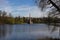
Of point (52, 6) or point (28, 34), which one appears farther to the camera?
point (28, 34)

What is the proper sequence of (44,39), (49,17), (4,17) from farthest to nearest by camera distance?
(4,17) → (44,39) → (49,17)

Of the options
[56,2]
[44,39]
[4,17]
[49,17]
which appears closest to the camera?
[56,2]

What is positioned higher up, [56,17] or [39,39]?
[56,17]

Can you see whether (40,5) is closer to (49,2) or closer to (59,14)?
(49,2)

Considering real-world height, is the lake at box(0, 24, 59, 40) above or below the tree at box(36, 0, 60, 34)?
below

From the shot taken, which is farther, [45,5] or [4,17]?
[4,17]

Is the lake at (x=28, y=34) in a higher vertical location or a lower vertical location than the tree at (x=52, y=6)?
lower

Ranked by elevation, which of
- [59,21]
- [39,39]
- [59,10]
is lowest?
[39,39]

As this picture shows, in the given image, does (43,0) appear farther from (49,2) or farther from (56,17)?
(56,17)

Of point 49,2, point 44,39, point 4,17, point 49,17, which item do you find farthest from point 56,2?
point 4,17

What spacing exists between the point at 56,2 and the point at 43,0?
1.59 ft

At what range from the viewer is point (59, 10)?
6.37m

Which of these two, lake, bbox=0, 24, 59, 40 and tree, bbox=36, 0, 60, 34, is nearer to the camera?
tree, bbox=36, 0, 60, 34

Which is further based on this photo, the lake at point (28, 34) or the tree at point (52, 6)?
the lake at point (28, 34)
